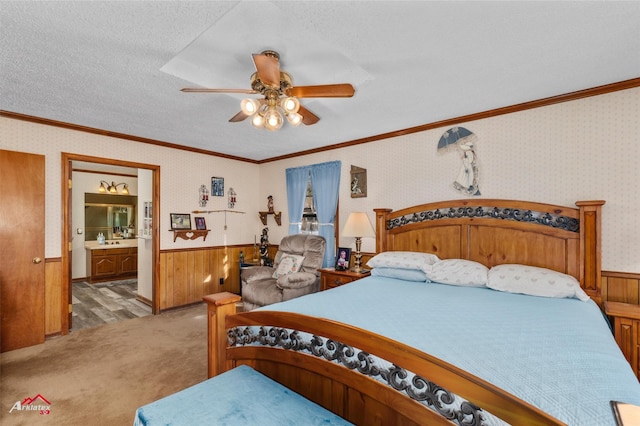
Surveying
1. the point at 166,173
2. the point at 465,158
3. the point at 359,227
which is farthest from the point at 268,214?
the point at 465,158

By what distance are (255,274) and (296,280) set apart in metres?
0.72

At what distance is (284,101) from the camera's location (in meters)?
2.02

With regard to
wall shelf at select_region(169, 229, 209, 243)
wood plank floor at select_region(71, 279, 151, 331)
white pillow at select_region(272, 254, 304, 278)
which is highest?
wall shelf at select_region(169, 229, 209, 243)

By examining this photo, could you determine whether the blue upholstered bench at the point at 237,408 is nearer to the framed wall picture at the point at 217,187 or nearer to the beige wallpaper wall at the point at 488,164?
the beige wallpaper wall at the point at 488,164

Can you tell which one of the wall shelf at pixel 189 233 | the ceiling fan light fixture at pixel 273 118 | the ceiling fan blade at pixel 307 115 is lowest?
the wall shelf at pixel 189 233

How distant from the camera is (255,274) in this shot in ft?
13.0

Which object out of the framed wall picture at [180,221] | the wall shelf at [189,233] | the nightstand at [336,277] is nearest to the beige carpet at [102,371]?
the wall shelf at [189,233]

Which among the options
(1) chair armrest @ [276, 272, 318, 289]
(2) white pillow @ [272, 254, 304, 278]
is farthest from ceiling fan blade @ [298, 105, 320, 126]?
(2) white pillow @ [272, 254, 304, 278]

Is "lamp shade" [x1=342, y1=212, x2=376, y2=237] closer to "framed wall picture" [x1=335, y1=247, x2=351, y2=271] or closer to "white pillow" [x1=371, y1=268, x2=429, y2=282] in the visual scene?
"framed wall picture" [x1=335, y1=247, x2=351, y2=271]

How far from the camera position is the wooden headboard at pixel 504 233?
245cm

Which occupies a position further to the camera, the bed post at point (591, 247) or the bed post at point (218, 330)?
the bed post at point (591, 247)

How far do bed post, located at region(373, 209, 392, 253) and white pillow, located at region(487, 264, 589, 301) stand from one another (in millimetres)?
1294

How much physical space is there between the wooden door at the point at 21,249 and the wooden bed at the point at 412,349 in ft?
8.66

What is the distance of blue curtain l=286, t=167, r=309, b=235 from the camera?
4.80 meters
